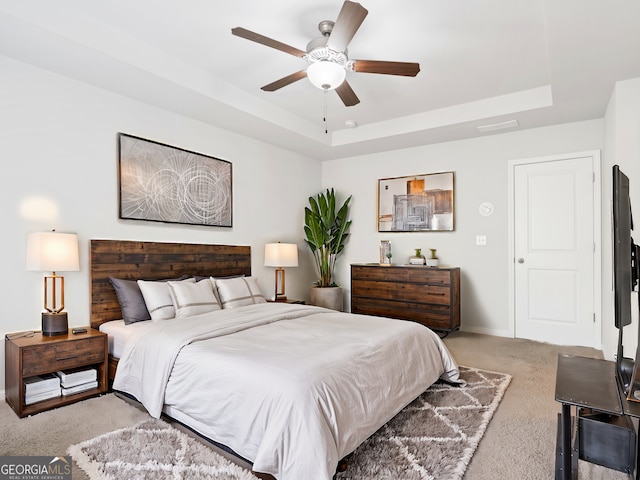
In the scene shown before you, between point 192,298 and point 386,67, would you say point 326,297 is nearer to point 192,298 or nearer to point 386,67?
point 192,298

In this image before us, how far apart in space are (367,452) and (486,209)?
3.55 m

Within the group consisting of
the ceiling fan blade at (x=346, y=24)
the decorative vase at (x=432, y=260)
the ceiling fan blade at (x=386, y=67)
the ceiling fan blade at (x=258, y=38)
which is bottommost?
the decorative vase at (x=432, y=260)

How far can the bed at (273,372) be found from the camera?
1660mm

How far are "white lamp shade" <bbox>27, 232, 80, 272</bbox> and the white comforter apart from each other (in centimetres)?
77

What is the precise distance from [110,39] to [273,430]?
9.23ft

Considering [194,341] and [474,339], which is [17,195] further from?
[474,339]

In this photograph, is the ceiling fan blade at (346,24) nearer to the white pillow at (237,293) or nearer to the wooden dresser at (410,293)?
the white pillow at (237,293)

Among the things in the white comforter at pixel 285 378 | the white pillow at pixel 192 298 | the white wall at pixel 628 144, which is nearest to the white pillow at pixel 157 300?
the white pillow at pixel 192 298

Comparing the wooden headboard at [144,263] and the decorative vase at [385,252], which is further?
the decorative vase at [385,252]

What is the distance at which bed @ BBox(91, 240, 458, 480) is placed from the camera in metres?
1.66

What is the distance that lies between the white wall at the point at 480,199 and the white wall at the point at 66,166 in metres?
2.62

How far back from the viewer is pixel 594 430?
1.57 metres

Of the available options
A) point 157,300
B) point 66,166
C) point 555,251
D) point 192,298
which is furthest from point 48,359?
point 555,251

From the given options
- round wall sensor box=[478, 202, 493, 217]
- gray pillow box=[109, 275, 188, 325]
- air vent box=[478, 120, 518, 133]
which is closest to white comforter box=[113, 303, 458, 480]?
gray pillow box=[109, 275, 188, 325]
